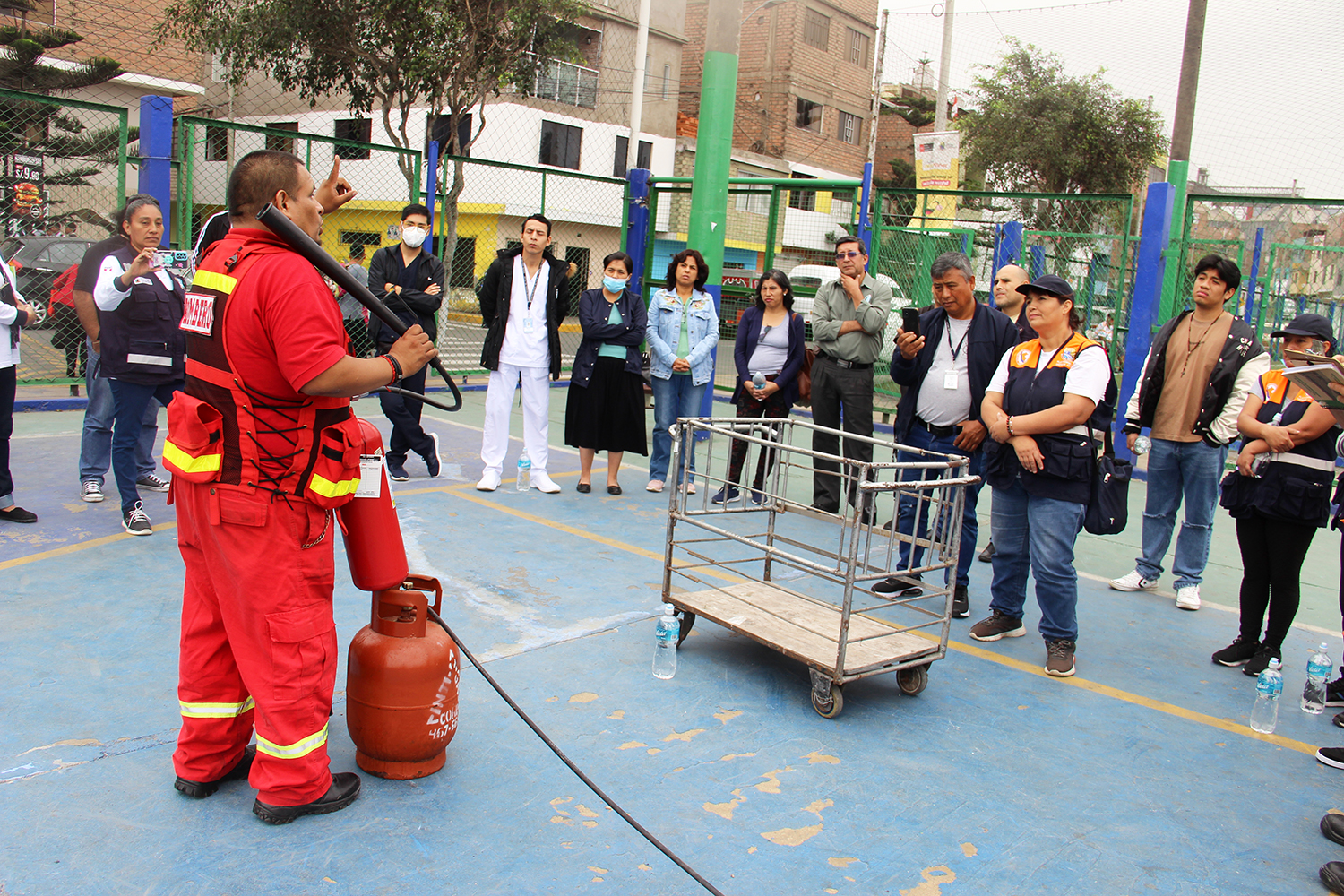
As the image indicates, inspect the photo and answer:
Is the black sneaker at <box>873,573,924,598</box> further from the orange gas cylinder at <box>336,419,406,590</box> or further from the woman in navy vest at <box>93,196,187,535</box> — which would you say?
the woman in navy vest at <box>93,196,187,535</box>

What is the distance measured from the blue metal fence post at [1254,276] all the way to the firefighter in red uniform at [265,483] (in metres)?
13.8

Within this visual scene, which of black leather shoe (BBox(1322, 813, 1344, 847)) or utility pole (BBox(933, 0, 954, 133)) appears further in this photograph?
utility pole (BBox(933, 0, 954, 133))

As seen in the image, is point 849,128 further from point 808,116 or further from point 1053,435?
point 1053,435

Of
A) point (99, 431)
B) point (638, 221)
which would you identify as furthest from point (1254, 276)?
point (99, 431)

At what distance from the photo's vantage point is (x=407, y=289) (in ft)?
24.2

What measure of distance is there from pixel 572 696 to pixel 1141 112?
27838 mm

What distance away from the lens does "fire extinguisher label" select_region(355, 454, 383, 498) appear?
311 cm

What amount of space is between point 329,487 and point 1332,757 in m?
4.11

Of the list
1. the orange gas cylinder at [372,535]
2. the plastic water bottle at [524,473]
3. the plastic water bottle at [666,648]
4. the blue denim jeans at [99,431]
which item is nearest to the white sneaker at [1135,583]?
the plastic water bottle at [666,648]

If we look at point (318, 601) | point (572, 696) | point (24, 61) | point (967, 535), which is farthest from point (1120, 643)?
point (24, 61)

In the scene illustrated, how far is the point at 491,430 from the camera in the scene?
7492 mm

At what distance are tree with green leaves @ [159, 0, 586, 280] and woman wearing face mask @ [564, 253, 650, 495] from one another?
942 cm

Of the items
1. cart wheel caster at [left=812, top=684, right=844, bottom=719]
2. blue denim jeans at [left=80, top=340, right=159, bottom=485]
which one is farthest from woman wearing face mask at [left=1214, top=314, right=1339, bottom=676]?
blue denim jeans at [left=80, top=340, right=159, bottom=485]

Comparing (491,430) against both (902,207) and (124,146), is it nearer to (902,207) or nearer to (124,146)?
(124,146)
